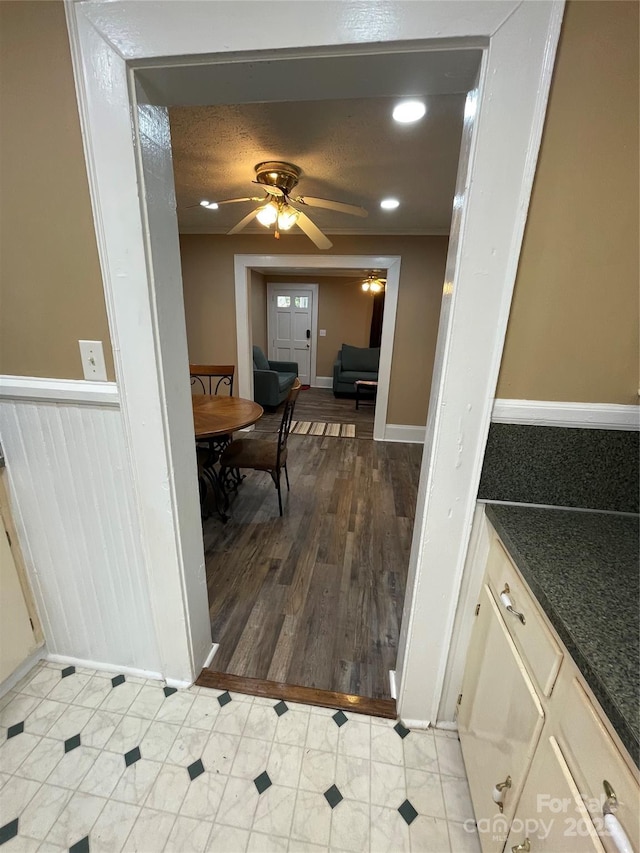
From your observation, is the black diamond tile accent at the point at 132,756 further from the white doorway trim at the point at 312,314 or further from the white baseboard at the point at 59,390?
the white doorway trim at the point at 312,314

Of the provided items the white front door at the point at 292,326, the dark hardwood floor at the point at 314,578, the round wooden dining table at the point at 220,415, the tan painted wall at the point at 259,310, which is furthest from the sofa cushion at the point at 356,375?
the round wooden dining table at the point at 220,415

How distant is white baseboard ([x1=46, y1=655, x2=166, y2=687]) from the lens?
141 centimetres

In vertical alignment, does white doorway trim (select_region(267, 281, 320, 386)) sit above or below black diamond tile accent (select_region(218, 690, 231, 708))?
above

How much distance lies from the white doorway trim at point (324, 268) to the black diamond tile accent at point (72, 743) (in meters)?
3.61

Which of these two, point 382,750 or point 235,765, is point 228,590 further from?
point 382,750

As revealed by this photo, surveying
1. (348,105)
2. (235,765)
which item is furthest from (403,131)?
(235,765)

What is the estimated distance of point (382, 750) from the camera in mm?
1190

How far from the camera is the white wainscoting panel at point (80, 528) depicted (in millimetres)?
1131

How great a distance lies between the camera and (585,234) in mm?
781

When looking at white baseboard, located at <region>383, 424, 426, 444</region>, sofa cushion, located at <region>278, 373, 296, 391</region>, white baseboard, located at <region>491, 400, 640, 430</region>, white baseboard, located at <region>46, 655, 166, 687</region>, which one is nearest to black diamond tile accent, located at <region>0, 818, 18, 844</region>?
white baseboard, located at <region>46, 655, 166, 687</region>

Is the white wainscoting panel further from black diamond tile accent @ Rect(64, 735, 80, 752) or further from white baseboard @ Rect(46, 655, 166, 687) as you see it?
black diamond tile accent @ Rect(64, 735, 80, 752)

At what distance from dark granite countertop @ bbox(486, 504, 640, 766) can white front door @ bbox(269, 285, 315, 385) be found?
6.81 metres

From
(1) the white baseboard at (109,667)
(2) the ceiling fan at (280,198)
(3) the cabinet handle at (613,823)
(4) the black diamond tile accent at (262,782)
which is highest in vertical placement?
(2) the ceiling fan at (280,198)

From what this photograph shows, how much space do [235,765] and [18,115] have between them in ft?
6.64
